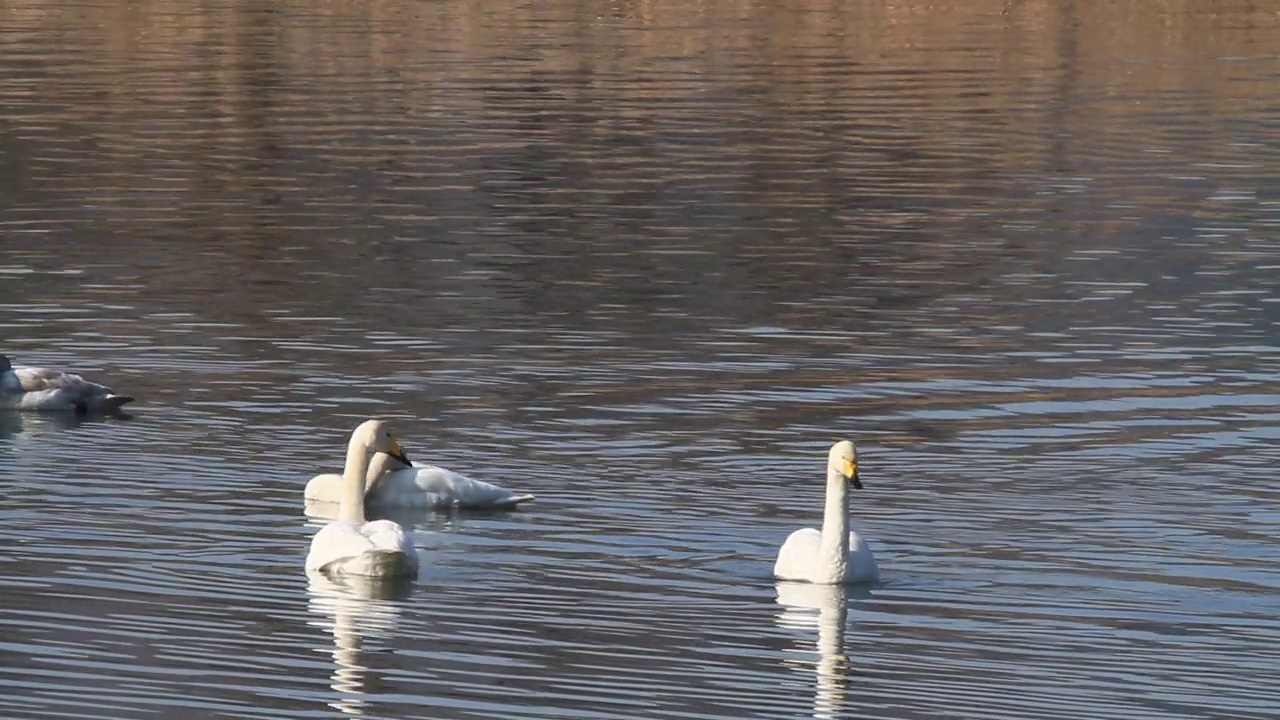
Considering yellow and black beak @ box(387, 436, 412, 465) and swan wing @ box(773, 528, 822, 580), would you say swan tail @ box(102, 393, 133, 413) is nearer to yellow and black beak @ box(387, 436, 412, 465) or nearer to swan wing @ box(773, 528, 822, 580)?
yellow and black beak @ box(387, 436, 412, 465)

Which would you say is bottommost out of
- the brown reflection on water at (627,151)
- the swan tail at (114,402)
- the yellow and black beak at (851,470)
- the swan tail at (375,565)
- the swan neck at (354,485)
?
the brown reflection on water at (627,151)

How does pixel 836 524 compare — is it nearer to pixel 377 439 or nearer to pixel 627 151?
pixel 377 439

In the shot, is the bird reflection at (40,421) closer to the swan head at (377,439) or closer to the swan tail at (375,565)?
the swan head at (377,439)

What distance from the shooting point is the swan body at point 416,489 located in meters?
16.3

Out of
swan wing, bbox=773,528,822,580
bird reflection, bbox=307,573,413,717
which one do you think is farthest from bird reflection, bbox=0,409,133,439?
swan wing, bbox=773,528,822,580

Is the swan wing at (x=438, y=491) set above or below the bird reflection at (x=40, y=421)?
above

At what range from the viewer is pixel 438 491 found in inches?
651

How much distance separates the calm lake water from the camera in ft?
42.4

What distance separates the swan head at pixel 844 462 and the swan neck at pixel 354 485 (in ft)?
9.15

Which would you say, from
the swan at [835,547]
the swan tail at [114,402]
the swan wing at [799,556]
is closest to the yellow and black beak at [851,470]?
the swan at [835,547]

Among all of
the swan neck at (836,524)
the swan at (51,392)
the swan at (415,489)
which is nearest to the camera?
the swan neck at (836,524)

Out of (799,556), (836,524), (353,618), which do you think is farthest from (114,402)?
(836,524)

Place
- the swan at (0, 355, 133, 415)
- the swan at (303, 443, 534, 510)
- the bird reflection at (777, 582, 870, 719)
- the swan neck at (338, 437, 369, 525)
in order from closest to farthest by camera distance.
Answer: the bird reflection at (777, 582, 870, 719) → the swan neck at (338, 437, 369, 525) → the swan at (303, 443, 534, 510) → the swan at (0, 355, 133, 415)

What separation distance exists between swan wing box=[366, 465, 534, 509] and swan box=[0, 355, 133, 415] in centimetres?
359
